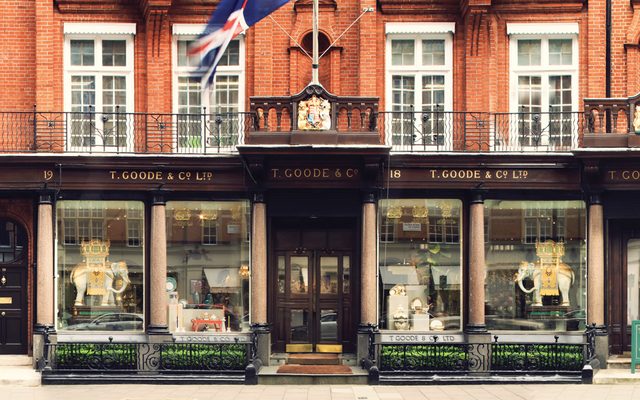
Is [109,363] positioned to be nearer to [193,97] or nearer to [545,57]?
[193,97]

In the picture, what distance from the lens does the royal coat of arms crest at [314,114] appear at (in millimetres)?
22016

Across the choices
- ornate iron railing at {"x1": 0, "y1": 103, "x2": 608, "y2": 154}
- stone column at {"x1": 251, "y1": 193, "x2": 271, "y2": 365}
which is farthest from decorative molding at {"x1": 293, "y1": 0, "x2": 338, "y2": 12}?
stone column at {"x1": 251, "y1": 193, "x2": 271, "y2": 365}

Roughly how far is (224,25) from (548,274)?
941 cm

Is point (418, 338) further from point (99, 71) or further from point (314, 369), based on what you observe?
point (99, 71)

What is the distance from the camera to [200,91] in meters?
23.8

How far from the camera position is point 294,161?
22.3m

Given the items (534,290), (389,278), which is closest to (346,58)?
(389,278)

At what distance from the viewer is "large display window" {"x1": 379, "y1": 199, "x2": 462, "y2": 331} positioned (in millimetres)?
23234

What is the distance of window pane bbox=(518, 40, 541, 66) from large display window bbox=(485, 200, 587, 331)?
133 inches

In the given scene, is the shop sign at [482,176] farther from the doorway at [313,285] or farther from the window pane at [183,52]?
the window pane at [183,52]

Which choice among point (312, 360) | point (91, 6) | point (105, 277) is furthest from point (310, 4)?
point (312, 360)

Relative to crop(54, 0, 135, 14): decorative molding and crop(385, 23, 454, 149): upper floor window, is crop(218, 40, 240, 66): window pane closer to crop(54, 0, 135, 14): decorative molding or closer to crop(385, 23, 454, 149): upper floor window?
crop(54, 0, 135, 14): decorative molding

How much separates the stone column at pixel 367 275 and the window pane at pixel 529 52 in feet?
16.4

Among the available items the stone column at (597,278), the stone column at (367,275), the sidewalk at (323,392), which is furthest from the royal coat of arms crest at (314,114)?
the stone column at (597,278)
